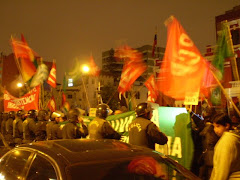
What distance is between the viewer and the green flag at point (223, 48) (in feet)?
22.1

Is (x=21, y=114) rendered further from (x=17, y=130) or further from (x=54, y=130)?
(x=54, y=130)

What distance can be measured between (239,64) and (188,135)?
16.9 meters

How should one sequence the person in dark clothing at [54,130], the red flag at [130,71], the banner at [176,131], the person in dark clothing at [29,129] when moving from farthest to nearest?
the red flag at [130,71] → the person in dark clothing at [29,129] → the person in dark clothing at [54,130] → the banner at [176,131]

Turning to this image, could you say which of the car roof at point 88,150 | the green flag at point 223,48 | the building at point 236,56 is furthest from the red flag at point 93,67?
the car roof at point 88,150

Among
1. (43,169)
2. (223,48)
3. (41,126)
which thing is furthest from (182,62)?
(41,126)

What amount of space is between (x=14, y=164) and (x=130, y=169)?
155 centimetres

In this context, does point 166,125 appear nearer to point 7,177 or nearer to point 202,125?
point 202,125

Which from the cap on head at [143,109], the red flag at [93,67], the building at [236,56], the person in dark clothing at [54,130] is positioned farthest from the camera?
the building at [236,56]

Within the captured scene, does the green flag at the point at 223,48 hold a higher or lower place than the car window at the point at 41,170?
higher

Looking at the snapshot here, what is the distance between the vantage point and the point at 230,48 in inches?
267

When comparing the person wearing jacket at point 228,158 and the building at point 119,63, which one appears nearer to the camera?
the person wearing jacket at point 228,158

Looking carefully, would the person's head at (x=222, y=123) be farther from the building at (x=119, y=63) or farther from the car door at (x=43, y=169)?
the building at (x=119, y=63)

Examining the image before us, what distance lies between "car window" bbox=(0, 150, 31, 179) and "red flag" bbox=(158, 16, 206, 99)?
4.48 metres

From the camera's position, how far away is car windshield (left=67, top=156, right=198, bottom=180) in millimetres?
2928
